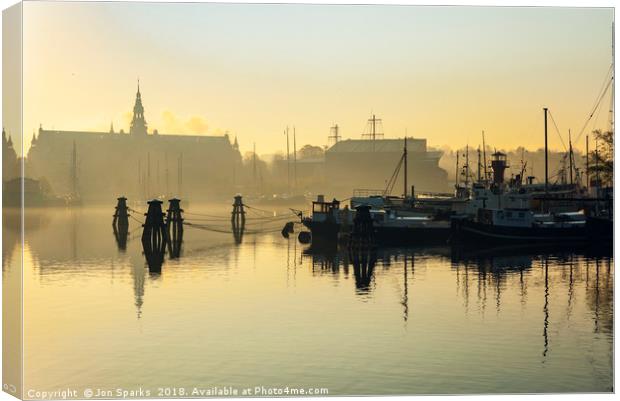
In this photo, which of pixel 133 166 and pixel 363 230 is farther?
pixel 133 166

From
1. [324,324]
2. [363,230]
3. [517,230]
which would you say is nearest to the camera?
[324,324]

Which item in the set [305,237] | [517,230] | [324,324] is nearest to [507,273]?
[324,324]

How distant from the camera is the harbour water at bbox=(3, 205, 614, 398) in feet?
76.9

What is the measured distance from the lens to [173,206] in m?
76.6

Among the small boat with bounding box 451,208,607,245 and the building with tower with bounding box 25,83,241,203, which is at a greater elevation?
the building with tower with bounding box 25,83,241,203

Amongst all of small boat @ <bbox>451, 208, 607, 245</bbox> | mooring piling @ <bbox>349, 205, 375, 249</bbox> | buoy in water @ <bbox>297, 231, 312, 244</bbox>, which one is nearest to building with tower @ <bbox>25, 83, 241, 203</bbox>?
buoy in water @ <bbox>297, 231, 312, 244</bbox>

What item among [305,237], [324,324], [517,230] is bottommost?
[324,324]

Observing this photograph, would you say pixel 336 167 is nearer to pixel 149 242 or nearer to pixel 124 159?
pixel 124 159

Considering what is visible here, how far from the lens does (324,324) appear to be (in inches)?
1199

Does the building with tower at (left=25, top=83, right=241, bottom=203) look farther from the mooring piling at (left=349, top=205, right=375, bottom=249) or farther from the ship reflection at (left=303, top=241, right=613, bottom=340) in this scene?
the ship reflection at (left=303, top=241, right=613, bottom=340)

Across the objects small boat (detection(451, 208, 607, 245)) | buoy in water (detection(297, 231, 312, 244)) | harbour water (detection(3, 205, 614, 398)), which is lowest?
harbour water (detection(3, 205, 614, 398))

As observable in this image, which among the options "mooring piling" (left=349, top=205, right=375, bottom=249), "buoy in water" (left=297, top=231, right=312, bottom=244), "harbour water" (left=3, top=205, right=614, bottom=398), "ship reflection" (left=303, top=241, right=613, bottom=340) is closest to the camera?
"harbour water" (left=3, top=205, right=614, bottom=398)

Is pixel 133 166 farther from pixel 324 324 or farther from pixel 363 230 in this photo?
pixel 324 324

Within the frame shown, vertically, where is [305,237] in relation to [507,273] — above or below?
above
